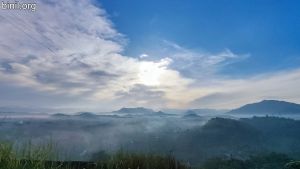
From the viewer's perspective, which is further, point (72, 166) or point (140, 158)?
point (140, 158)

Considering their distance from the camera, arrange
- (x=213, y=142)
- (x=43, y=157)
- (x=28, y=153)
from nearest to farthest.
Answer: (x=43, y=157), (x=28, y=153), (x=213, y=142)

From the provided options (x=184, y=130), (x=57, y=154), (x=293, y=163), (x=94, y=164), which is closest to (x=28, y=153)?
(x=57, y=154)

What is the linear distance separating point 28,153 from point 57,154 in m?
0.61

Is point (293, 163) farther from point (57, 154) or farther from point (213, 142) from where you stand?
point (213, 142)

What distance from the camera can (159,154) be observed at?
984cm

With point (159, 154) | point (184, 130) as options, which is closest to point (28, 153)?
point (159, 154)

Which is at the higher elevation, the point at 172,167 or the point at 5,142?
the point at 5,142

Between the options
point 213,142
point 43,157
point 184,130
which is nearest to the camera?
point 43,157

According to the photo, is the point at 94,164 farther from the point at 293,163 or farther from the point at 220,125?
the point at 220,125

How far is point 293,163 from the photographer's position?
9508 millimetres

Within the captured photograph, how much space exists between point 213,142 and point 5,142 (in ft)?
564

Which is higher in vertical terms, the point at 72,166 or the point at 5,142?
the point at 5,142

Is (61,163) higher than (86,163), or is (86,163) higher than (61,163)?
(61,163)

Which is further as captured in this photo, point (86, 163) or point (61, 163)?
point (86, 163)
